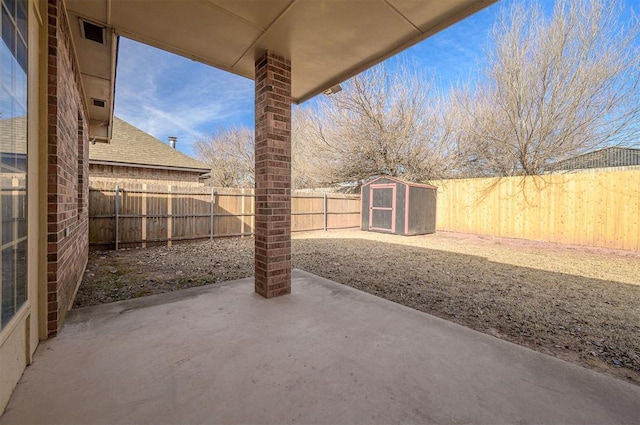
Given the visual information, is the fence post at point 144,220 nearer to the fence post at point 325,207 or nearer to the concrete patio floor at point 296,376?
the concrete patio floor at point 296,376

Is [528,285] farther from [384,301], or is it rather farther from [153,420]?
[153,420]

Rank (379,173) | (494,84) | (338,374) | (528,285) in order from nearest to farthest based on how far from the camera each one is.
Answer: (338,374)
(528,285)
(494,84)
(379,173)

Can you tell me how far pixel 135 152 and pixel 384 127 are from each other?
10970 mm

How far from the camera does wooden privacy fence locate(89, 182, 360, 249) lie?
695 cm

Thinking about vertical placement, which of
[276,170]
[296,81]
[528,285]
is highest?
[296,81]

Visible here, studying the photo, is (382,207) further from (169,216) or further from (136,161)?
(136,161)

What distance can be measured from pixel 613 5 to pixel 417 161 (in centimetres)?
749

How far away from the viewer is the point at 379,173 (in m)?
14.5

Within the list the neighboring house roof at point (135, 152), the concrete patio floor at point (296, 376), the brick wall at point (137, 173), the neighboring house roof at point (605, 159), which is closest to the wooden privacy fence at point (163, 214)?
the neighboring house roof at point (135, 152)

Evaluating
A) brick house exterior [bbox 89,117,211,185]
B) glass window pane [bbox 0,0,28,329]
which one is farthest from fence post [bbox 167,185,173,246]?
glass window pane [bbox 0,0,28,329]

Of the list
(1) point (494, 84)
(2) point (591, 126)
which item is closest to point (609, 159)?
(2) point (591, 126)

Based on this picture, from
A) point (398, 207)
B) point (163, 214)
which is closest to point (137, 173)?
point (163, 214)

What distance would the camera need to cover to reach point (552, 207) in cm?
847

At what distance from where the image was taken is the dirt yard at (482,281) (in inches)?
104
